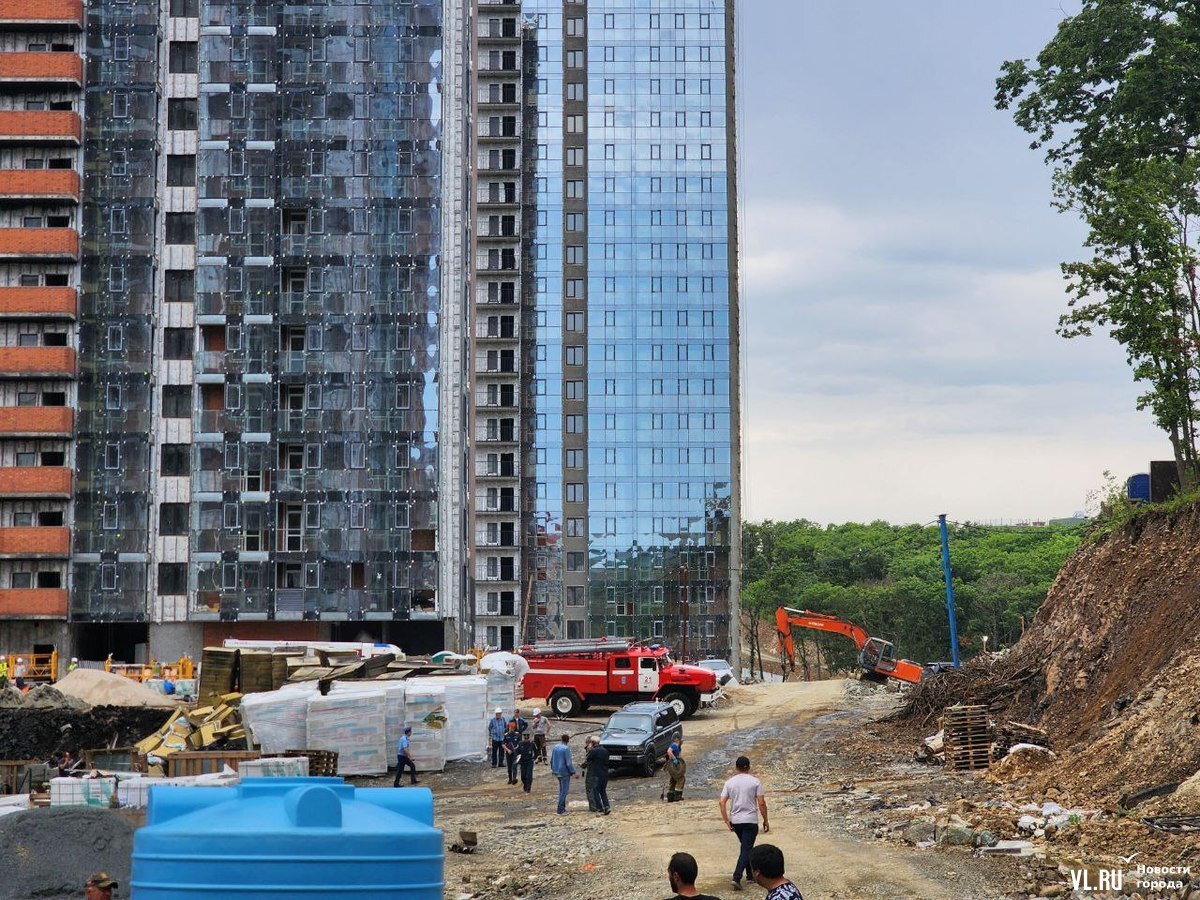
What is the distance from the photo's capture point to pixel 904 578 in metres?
123

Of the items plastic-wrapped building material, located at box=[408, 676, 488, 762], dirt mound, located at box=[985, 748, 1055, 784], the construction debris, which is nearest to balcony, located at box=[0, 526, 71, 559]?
the construction debris

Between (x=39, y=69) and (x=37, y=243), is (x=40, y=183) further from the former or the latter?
(x=39, y=69)

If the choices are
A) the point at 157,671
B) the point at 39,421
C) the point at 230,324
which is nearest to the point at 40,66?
the point at 230,324

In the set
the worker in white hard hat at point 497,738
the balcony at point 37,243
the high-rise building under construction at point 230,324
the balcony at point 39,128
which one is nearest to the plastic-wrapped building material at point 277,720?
the worker in white hard hat at point 497,738

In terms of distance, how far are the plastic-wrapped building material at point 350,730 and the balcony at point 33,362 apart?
36.3 m

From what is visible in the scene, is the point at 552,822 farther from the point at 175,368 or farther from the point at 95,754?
the point at 175,368

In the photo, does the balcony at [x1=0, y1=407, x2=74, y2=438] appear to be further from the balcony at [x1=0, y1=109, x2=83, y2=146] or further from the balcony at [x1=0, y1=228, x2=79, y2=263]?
the balcony at [x1=0, y1=109, x2=83, y2=146]

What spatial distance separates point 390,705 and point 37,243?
130ft

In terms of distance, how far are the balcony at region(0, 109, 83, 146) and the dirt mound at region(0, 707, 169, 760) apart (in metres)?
35.9

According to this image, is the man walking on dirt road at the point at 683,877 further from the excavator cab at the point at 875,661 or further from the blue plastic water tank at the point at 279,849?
the excavator cab at the point at 875,661

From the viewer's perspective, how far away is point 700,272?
4761 inches

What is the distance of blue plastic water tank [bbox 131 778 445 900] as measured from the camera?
28.8ft

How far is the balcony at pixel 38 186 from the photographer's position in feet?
221

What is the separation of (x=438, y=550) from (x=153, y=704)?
1027 inches
